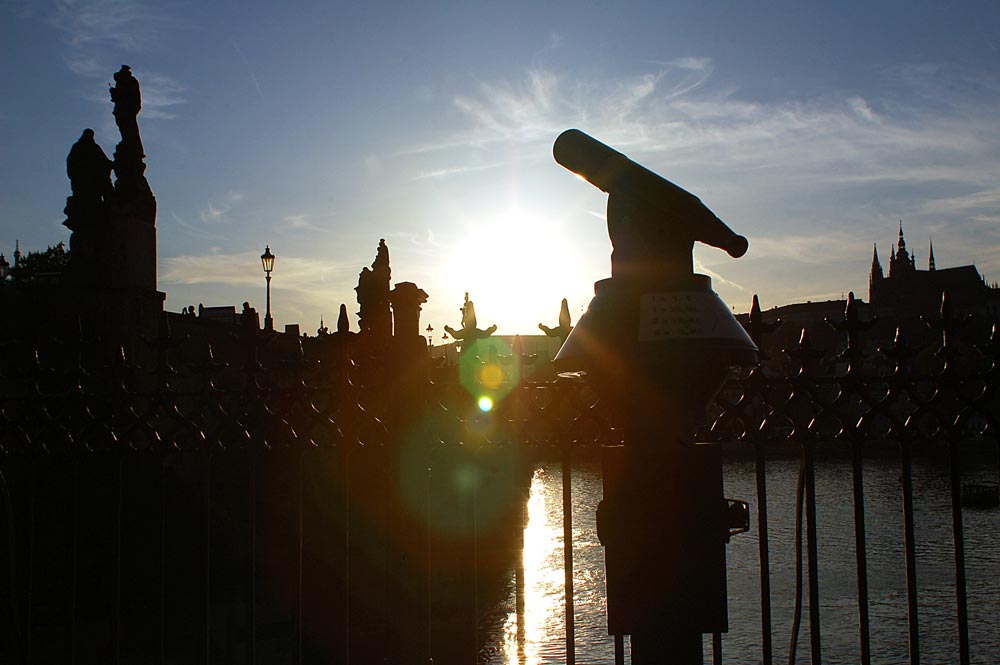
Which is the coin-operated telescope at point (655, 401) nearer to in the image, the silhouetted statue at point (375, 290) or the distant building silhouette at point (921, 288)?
the silhouetted statue at point (375, 290)

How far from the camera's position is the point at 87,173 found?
13.8 meters

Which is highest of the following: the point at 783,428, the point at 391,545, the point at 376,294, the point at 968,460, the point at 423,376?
the point at 376,294

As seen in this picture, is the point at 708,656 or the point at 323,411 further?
the point at 708,656

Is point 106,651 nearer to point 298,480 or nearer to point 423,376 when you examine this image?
point 298,480

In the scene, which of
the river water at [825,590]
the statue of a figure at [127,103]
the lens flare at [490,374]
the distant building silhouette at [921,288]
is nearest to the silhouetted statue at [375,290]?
the statue of a figure at [127,103]

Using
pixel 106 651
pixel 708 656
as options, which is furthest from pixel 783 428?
pixel 708 656

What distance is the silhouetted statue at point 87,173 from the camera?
1357 centimetres

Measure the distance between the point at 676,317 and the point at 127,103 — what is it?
1300 cm

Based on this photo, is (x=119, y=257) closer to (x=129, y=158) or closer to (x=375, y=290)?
(x=129, y=158)

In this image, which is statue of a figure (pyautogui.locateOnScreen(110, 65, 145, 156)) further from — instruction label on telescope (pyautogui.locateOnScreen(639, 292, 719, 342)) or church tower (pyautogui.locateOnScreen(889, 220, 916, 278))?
church tower (pyautogui.locateOnScreen(889, 220, 916, 278))

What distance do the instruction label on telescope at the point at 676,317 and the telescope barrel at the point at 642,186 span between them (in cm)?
29

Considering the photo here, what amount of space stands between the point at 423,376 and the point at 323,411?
25.7 inches

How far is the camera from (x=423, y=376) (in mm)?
4766

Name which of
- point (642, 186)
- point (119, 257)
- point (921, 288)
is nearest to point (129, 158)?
point (119, 257)
